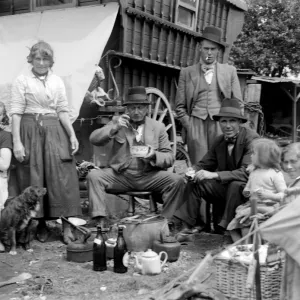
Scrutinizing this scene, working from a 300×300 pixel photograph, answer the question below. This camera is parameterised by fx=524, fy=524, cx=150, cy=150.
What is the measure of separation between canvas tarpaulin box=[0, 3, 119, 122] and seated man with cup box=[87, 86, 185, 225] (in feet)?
3.67

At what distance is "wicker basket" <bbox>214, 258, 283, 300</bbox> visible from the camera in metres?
3.52

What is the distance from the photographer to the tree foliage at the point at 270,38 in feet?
78.1

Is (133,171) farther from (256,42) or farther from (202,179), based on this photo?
(256,42)

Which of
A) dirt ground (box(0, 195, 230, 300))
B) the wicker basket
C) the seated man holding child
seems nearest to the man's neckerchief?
the seated man holding child

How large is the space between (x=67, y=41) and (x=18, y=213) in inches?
139

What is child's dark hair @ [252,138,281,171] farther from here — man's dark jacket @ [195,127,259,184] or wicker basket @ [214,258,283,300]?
wicker basket @ [214,258,283,300]

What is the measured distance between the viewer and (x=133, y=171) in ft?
19.4

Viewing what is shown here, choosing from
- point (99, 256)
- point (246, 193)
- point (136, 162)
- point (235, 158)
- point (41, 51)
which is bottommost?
point (99, 256)

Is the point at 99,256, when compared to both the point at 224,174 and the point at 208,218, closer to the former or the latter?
the point at 224,174

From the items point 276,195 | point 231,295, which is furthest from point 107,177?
point 231,295

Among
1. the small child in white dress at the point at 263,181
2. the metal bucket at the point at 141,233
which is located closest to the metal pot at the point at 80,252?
the metal bucket at the point at 141,233

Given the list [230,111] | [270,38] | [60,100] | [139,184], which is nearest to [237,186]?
[230,111]

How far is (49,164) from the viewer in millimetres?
5625

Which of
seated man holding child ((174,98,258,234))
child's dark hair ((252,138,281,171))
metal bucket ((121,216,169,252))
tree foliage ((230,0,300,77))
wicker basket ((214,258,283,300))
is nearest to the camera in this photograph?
wicker basket ((214,258,283,300))
